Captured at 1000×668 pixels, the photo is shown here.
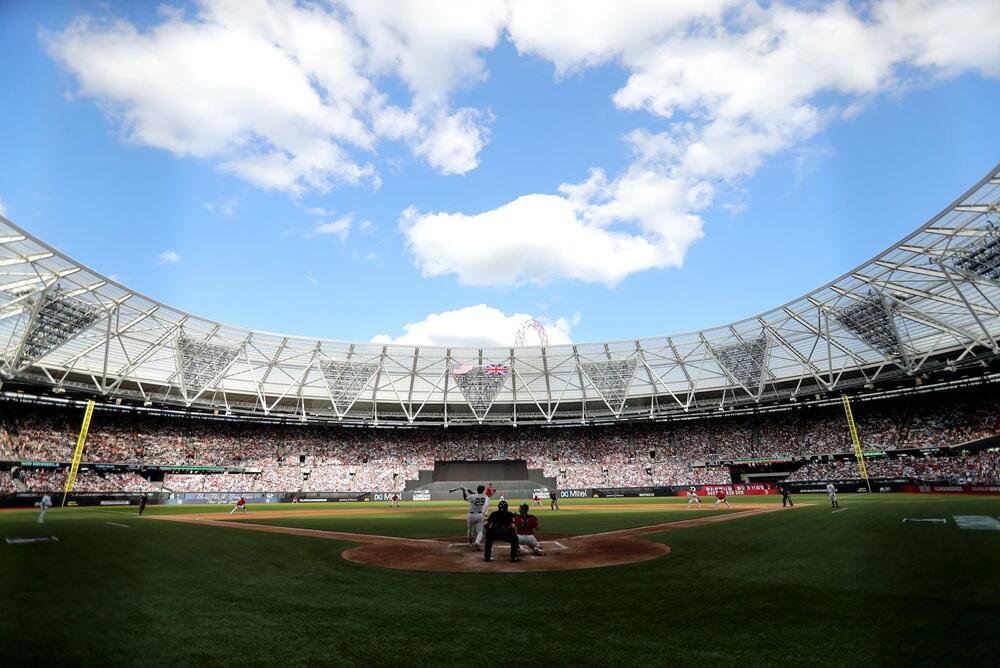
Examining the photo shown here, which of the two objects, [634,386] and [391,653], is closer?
[391,653]

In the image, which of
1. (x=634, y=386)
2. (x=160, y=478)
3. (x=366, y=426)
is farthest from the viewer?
(x=366, y=426)

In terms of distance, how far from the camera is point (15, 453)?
45.3 m

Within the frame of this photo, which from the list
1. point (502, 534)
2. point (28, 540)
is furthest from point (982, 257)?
point (28, 540)

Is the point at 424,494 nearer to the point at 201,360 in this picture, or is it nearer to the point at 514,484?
the point at 514,484

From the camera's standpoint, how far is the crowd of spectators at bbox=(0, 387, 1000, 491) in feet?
164

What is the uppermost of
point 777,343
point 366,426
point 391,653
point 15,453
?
point 777,343

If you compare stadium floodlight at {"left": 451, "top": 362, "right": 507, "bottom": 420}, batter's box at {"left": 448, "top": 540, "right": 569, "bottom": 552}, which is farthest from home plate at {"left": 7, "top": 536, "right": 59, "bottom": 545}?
stadium floodlight at {"left": 451, "top": 362, "right": 507, "bottom": 420}

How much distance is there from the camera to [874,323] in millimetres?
42219

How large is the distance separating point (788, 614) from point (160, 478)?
207ft

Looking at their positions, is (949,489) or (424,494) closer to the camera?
(949,489)

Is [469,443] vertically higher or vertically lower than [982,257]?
lower

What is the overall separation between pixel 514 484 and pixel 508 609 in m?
58.9

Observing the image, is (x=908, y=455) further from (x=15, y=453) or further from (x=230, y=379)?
(x=15, y=453)

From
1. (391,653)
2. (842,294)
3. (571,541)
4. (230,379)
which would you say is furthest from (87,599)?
(230,379)
